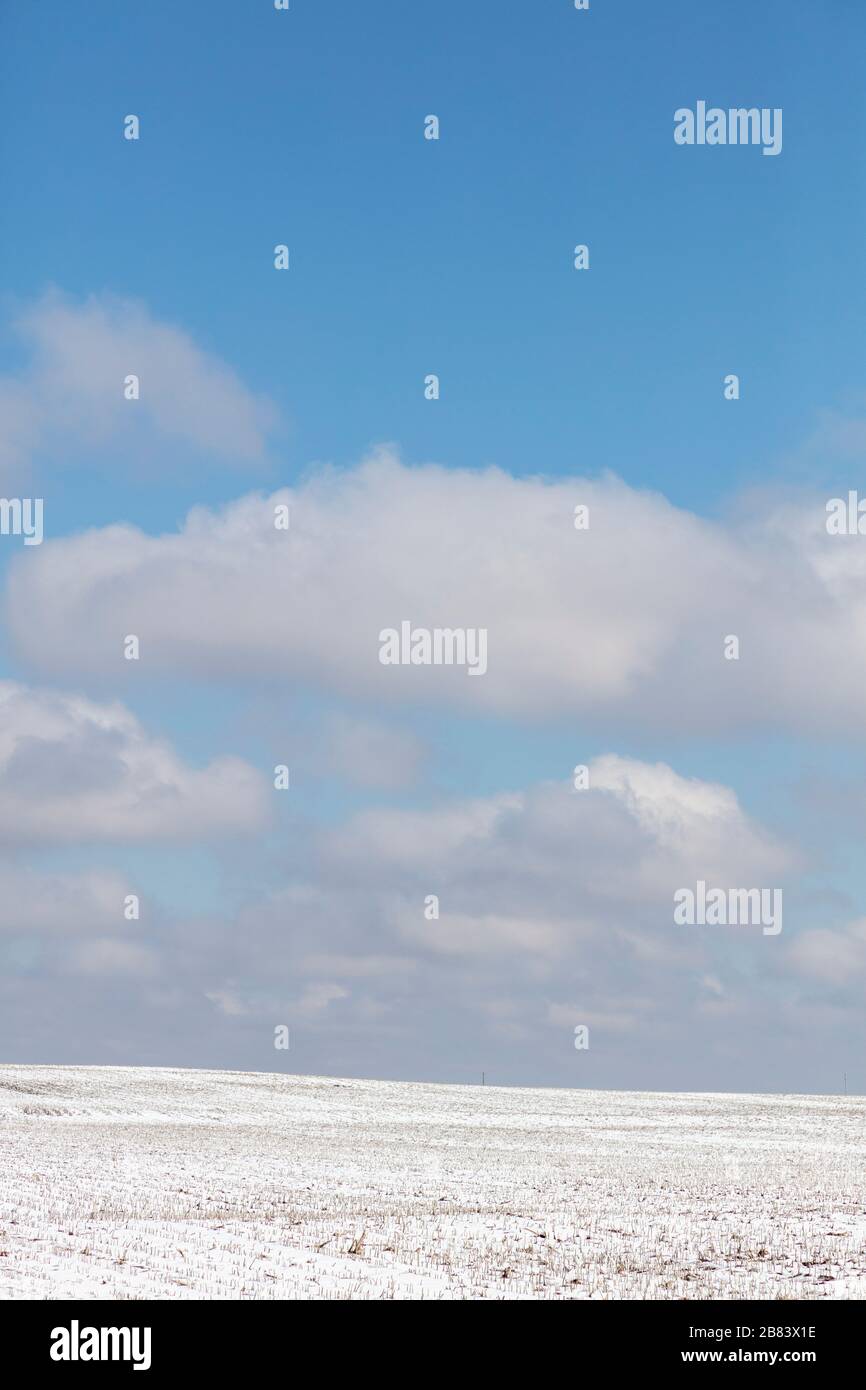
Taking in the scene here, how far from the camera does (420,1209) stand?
91.0 ft

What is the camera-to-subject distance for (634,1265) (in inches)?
798

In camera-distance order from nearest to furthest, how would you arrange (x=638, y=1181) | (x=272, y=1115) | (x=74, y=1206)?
(x=74, y=1206) → (x=638, y=1181) → (x=272, y=1115)

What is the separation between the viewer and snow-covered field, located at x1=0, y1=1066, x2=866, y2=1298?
18.8m

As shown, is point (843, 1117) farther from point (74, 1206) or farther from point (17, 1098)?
point (74, 1206)

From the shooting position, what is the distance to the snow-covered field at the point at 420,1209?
18.8 meters
